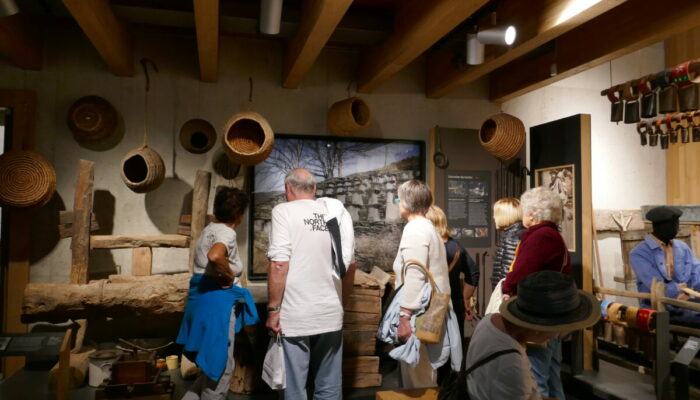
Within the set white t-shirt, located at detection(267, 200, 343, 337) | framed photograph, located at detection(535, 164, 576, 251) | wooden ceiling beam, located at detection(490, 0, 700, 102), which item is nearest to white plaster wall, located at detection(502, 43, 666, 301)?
wooden ceiling beam, located at detection(490, 0, 700, 102)

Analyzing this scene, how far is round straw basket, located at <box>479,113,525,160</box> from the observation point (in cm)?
462

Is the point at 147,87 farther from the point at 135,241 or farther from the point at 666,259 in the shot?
the point at 666,259

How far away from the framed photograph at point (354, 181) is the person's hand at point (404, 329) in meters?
2.04

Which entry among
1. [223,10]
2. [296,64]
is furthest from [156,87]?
[296,64]

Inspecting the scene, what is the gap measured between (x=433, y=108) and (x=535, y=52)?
3.71 ft

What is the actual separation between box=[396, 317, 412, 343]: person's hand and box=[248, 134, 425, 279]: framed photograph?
6.68ft

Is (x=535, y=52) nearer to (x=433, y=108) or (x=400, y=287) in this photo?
(x=433, y=108)

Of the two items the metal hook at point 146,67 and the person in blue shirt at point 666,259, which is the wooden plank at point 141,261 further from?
the person in blue shirt at point 666,259

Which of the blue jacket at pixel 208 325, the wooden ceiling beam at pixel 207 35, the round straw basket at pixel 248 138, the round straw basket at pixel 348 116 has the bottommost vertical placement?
the blue jacket at pixel 208 325

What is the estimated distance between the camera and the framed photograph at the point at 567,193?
4334mm

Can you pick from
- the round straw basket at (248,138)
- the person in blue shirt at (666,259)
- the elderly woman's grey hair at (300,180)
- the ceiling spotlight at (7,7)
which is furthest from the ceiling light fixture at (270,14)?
the person in blue shirt at (666,259)

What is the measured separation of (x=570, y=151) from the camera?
4410 millimetres

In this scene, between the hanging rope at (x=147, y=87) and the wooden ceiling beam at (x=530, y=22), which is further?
the hanging rope at (x=147, y=87)

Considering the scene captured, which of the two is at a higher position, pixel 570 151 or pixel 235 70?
pixel 235 70
